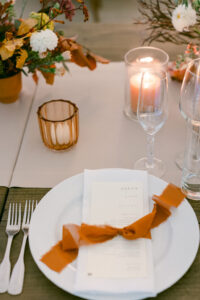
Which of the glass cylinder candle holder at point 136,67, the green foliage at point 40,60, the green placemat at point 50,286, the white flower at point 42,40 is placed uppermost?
the white flower at point 42,40

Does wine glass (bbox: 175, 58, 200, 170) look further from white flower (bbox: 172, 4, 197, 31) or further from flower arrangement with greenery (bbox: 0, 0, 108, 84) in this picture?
flower arrangement with greenery (bbox: 0, 0, 108, 84)

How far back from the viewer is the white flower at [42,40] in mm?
1130

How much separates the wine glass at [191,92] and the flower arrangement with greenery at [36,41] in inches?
15.1

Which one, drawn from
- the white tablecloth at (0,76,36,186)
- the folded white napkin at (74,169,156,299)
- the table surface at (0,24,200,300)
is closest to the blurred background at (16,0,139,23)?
the table surface at (0,24,200,300)

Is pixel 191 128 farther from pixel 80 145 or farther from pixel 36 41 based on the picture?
pixel 36 41

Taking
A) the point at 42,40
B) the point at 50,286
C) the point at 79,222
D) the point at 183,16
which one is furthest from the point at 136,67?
the point at 50,286

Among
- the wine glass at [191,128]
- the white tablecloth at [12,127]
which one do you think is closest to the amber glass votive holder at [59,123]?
the white tablecloth at [12,127]

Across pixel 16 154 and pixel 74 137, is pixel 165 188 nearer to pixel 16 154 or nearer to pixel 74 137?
pixel 74 137

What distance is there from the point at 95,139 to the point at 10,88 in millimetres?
341

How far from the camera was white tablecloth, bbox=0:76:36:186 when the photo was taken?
1.15 metres

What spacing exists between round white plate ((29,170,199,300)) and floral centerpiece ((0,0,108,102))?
0.40 m

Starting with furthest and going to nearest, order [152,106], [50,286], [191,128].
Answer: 1. [191,128]
2. [152,106]
3. [50,286]

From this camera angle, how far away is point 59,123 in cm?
112

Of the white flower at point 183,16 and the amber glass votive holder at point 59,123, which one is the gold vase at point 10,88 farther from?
the white flower at point 183,16
